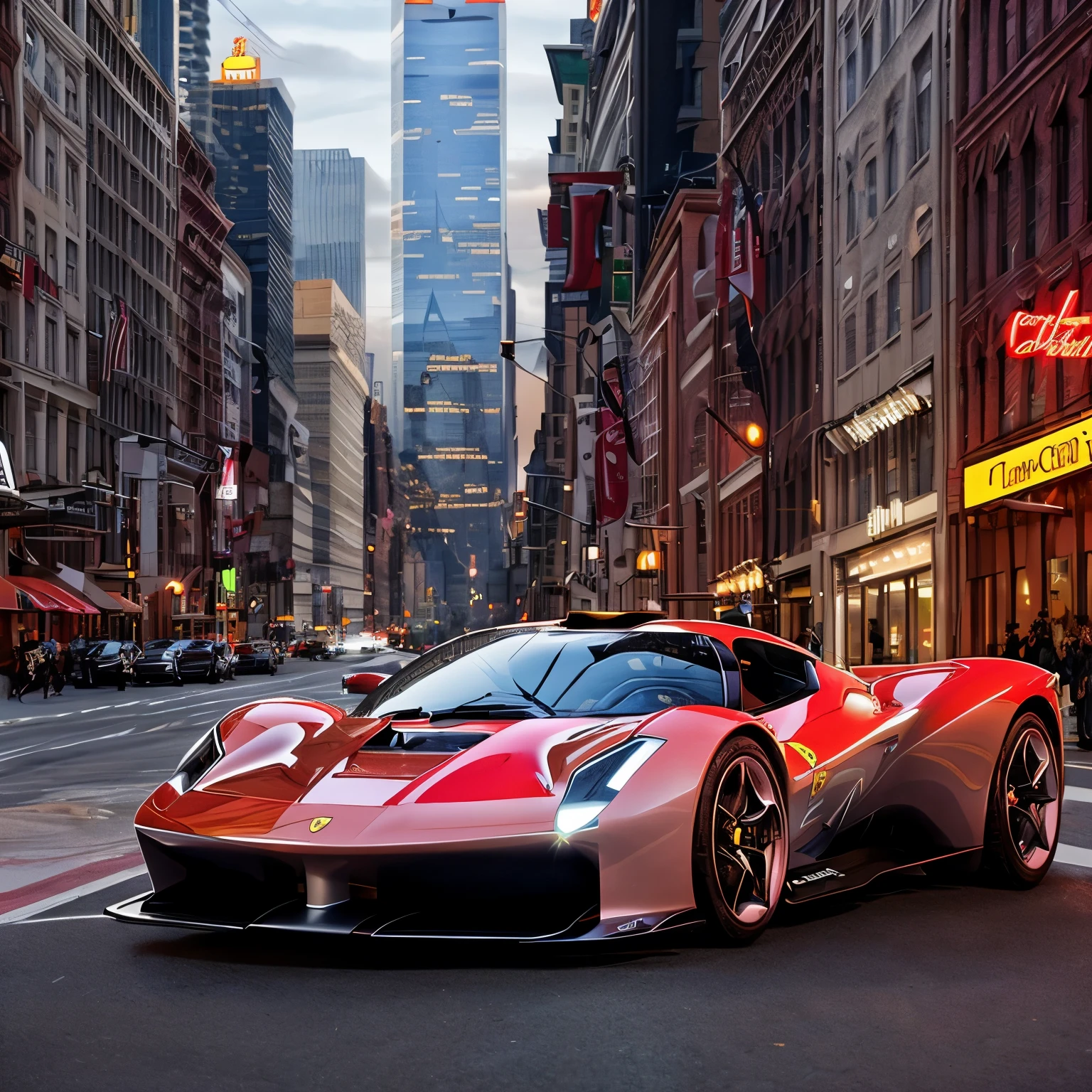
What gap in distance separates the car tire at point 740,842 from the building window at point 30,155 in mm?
66220

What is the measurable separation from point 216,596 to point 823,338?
264 feet

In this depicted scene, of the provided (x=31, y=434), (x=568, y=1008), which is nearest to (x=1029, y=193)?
(x=568, y=1008)

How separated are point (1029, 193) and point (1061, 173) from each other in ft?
5.49

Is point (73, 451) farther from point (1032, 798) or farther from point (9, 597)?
point (1032, 798)

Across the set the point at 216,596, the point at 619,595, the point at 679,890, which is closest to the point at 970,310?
the point at 679,890

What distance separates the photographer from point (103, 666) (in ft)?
157

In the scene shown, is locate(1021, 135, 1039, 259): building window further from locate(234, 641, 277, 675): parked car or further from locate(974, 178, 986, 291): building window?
locate(234, 641, 277, 675): parked car

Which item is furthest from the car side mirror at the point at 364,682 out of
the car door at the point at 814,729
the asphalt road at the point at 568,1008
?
the car door at the point at 814,729

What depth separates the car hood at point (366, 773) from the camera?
507 centimetres

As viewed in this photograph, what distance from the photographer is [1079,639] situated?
19844 millimetres

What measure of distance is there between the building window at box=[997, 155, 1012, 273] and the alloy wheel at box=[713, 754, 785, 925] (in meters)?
26.3

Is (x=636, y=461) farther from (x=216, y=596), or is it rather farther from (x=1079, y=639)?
(x=1079, y=639)

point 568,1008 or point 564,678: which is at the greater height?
point 564,678

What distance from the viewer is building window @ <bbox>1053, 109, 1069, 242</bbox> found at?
89.4 feet
